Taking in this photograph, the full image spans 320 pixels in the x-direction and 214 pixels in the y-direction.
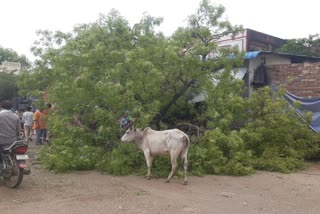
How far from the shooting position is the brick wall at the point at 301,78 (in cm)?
1302

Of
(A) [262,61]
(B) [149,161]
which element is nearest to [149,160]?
(B) [149,161]

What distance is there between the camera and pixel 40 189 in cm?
747

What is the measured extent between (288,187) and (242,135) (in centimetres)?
237

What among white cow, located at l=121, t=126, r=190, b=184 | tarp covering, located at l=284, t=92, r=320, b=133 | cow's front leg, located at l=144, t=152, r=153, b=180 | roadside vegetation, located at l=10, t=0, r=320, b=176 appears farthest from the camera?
tarp covering, located at l=284, t=92, r=320, b=133

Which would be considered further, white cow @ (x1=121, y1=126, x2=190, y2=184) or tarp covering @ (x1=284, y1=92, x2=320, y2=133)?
tarp covering @ (x1=284, y1=92, x2=320, y2=133)

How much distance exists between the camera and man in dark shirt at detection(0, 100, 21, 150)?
24.9 ft

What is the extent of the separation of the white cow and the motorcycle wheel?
254 cm

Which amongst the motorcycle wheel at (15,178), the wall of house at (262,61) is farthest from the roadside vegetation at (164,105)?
the wall of house at (262,61)

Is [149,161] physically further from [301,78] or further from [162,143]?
[301,78]

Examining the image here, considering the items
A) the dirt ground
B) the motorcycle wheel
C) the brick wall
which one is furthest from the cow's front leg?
the brick wall

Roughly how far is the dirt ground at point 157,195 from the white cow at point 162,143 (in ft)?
1.62

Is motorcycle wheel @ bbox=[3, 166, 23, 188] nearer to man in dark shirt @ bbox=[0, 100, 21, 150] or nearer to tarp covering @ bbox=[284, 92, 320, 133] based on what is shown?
man in dark shirt @ bbox=[0, 100, 21, 150]

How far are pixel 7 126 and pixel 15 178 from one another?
1046 millimetres

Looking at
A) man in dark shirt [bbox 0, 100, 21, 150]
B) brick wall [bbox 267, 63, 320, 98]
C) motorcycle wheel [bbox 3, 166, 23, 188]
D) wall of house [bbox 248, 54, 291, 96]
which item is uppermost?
wall of house [bbox 248, 54, 291, 96]
